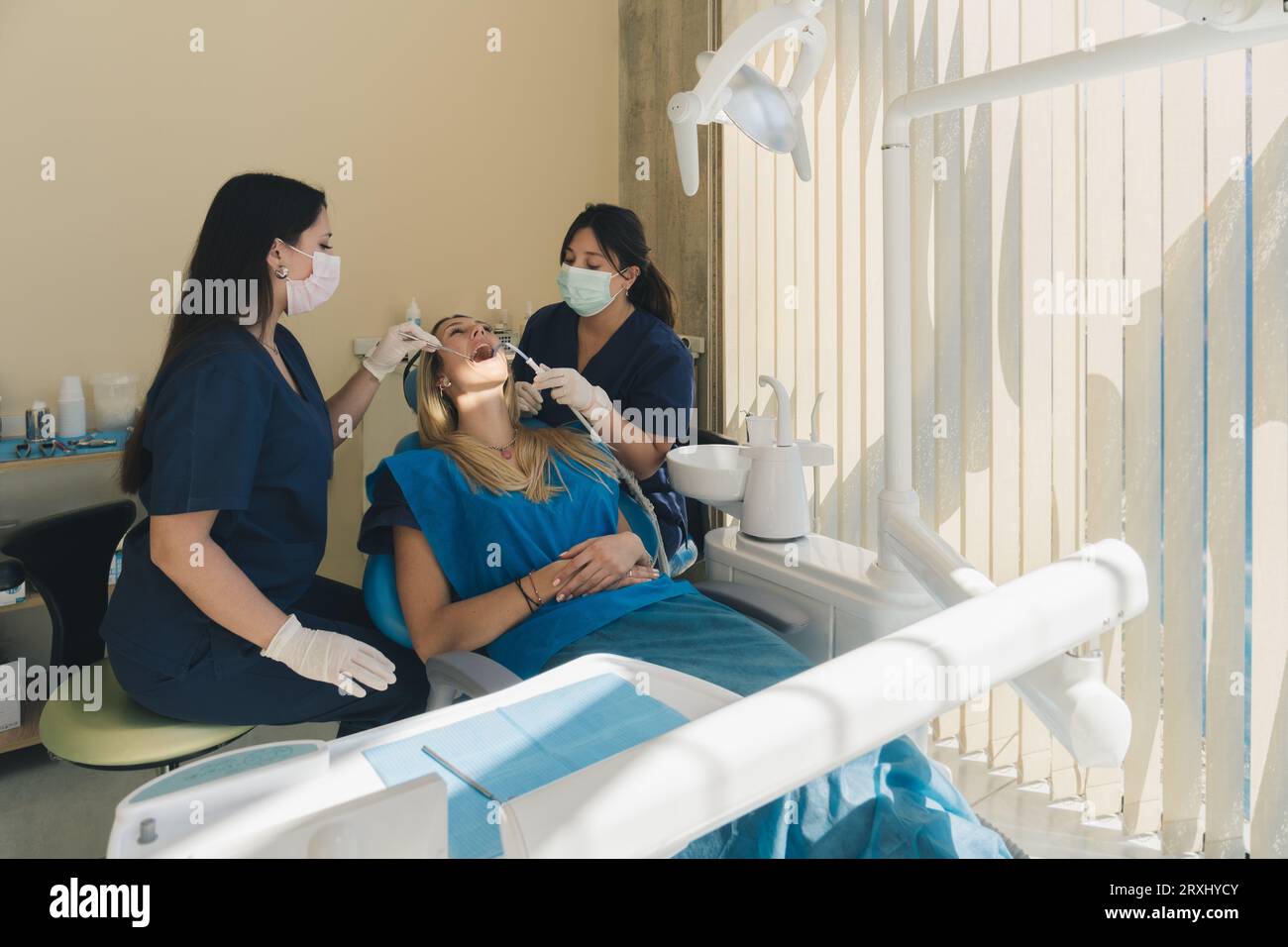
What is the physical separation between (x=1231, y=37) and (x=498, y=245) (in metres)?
2.75

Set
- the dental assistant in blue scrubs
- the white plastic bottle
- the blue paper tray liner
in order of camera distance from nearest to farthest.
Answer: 1. the blue paper tray liner
2. the dental assistant in blue scrubs
3. the white plastic bottle

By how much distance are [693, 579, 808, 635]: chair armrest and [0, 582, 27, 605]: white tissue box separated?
1.73 metres

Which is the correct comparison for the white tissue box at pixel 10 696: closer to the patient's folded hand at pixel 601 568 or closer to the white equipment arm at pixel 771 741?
the patient's folded hand at pixel 601 568

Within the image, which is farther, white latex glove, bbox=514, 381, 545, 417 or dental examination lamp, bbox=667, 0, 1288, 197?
white latex glove, bbox=514, 381, 545, 417

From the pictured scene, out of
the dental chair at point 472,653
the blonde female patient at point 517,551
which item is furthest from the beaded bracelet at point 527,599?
the dental chair at point 472,653

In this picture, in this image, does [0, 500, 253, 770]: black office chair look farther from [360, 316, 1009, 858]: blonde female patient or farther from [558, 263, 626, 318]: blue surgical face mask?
[558, 263, 626, 318]: blue surgical face mask

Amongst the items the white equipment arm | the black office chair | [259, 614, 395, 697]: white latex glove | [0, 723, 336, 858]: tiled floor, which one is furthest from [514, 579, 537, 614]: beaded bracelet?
the white equipment arm

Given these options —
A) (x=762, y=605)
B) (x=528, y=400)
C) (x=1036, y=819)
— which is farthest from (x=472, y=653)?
(x=1036, y=819)

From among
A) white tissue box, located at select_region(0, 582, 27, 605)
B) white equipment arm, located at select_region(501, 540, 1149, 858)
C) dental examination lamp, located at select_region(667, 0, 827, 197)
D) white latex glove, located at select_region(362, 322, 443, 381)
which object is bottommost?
white tissue box, located at select_region(0, 582, 27, 605)

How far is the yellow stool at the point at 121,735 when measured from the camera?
1242 mm

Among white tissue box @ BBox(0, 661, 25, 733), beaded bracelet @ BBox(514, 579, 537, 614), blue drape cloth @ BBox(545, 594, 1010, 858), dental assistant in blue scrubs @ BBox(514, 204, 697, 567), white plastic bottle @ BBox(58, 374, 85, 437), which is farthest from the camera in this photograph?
white plastic bottle @ BBox(58, 374, 85, 437)

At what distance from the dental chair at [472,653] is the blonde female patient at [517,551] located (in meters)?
0.03

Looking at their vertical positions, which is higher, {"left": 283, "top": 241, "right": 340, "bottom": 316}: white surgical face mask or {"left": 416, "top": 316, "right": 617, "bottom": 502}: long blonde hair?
{"left": 283, "top": 241, "right": 340, "bottom": 316}: white surgical face mask

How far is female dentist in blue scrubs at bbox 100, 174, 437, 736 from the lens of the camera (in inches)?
50.3
